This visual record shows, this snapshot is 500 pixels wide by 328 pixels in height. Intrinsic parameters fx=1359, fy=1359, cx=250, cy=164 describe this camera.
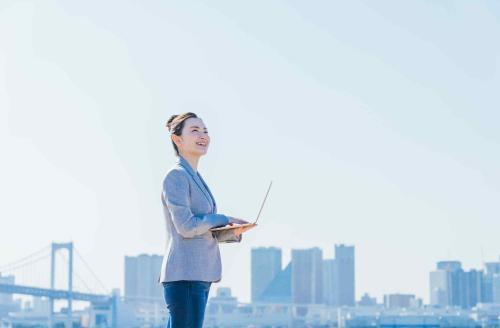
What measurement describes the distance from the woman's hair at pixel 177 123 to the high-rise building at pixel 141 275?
4226 inches

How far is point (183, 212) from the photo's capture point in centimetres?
362

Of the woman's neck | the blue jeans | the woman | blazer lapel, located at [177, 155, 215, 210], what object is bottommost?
the blue jeans

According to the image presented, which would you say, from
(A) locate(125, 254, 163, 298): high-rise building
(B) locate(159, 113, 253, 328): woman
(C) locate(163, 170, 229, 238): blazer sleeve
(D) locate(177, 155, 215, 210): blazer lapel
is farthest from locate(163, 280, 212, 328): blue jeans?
(A) locate(125, 254, 163, 298): high-rise building

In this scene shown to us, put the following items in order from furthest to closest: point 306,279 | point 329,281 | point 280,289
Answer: point 329,281
point 306,279
point 280,289

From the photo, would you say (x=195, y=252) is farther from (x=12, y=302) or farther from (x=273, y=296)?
(x=273, y=296)

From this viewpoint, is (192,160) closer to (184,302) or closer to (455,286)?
(184,302)

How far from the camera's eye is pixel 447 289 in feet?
448

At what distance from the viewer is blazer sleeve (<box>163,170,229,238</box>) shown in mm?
3605

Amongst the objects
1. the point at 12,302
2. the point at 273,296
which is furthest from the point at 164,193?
the point at 273,296

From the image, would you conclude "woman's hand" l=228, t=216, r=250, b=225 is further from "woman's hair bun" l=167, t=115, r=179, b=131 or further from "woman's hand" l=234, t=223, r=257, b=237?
"woman's hair bun" l=167, t=115, r=179, b=131

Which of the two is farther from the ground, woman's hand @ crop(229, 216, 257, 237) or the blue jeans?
woman's hand @ crop(229, 216, 257, 237)

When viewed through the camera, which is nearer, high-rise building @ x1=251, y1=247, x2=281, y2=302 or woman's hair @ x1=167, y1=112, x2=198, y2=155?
woman's hair @ x1=167, y1=112, x2=198, y2=155

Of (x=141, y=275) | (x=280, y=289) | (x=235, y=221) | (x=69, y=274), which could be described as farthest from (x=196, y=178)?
(x=280, y=289)

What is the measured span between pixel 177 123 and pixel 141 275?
379ft
